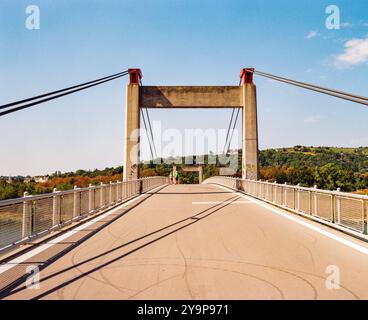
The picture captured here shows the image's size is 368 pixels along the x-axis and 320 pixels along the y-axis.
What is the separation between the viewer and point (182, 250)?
19.7 ft

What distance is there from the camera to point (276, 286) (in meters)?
4.08

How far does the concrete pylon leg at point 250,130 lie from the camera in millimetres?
22984

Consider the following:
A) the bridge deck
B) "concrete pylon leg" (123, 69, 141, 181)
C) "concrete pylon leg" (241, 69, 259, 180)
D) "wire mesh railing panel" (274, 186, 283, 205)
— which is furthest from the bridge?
"concrete pylon leg" (123, 69, 141, 181)

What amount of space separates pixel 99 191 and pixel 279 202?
22.6ft

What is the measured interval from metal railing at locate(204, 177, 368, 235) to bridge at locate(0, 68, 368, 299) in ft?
0.08

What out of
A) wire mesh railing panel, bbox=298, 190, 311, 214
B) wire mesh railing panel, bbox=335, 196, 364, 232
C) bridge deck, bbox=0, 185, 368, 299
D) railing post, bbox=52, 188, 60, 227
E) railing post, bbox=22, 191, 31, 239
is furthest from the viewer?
wire mesh railing panel, bbox=298, 190, 311, 214

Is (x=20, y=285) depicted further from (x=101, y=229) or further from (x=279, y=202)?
(x=279, y=202)

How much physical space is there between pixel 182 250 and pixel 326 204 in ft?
15.6

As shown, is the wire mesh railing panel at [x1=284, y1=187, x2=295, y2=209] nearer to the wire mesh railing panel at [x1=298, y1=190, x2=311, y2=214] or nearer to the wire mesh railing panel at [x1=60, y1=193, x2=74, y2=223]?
the wire mesh railing panel at [x1=298, y1=190, x2=311, y2=214]

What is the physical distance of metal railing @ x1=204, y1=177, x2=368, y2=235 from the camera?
7.20m

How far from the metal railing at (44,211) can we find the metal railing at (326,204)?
6592 millimetres

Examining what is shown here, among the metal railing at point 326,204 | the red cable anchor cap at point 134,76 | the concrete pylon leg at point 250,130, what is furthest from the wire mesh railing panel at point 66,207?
→ the red cable anchor cap at point 134,76

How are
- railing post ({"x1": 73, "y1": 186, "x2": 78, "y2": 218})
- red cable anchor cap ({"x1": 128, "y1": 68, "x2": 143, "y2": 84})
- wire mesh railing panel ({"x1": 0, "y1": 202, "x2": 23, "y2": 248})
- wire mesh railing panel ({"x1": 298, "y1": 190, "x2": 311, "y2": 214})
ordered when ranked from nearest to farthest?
wire mesh railing panel ({"x1": 0, "y1": 202, "x2": 23, "y2": 248}) → railing post ({"x1": 73, "y1": 186, "x2": 78, "y2": 218}) → wire mesh railing panel ({"x1": 298, "y1": 190, "x2": 311, "y2": 214}) → red cable anchor cap ({"x1": 128, "y1": 68, "x2": 143, "y2": 84})
